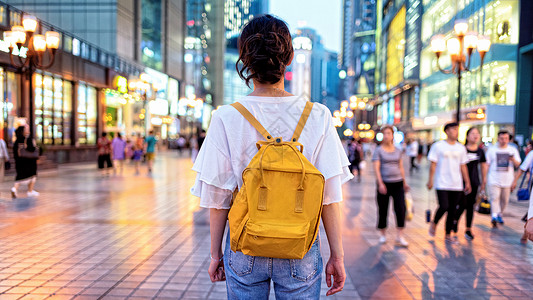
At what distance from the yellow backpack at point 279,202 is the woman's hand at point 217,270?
36 cm

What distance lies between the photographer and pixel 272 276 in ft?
5.80

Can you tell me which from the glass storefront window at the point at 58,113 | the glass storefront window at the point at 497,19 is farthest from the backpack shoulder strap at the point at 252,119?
the glass storefront window at the point at 497,19

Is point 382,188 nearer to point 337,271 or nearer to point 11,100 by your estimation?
point 337,271

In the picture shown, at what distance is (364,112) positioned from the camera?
3885 inches

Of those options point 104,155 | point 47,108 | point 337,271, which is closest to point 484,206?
point 337,271

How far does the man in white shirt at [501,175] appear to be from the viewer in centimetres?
799

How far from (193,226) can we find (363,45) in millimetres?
95868

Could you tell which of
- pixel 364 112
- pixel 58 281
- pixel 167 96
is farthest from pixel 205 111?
pixel 58 281

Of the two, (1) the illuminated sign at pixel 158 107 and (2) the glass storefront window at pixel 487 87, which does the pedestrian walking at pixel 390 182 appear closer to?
(2) the glass storefront window at pixel 487 87

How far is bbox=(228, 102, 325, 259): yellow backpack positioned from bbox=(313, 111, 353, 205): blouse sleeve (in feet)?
0.64

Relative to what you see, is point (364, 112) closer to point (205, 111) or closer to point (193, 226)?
point (205, 111)

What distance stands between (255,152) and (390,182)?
4998 millimetres

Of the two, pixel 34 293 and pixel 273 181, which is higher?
pixel 273 181

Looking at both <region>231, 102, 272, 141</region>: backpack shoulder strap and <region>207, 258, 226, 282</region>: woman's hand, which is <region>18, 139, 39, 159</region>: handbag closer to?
<region>207, 258, 226, 282</region>: woman's hand
